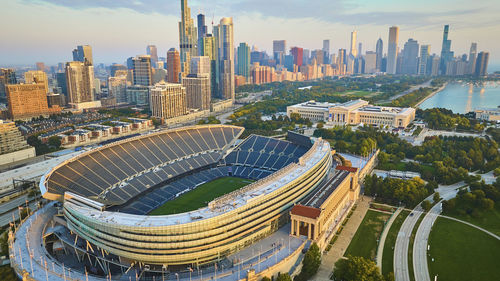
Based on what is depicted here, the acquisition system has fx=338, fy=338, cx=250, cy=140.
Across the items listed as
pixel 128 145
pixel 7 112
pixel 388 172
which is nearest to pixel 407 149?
pixel 388 172

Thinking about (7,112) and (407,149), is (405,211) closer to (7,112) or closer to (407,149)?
(407,149)

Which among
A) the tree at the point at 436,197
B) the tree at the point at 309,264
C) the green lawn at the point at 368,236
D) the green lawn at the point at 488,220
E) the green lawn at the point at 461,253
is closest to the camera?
the tree at the point at 309,264

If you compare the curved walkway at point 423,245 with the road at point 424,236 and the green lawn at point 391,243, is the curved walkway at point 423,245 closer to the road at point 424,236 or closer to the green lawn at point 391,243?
the road at point 424,236

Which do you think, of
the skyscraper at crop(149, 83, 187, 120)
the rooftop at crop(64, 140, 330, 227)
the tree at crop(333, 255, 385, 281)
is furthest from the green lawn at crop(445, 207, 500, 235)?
the skyscraper at crop(149, 83, 187, 120)

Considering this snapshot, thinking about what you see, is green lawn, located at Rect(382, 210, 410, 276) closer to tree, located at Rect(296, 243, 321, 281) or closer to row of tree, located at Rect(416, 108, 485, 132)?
tree, located at Rect(296, 243, 321, 281)

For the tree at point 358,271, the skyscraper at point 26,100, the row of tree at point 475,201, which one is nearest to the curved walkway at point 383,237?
the tree at point 358,271

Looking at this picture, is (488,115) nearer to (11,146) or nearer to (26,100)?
(11,146)

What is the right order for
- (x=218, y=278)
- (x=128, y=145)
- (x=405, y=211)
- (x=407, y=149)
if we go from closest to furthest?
(x=218, y=278) < (x=405, y=211) < (x=128, y=145) < (x=407, y=149)
